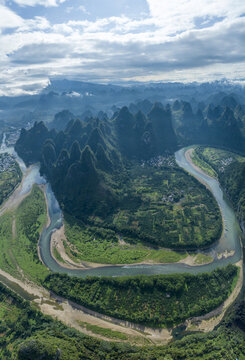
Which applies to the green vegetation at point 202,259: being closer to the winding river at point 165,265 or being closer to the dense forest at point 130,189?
the winding river at point 165,265

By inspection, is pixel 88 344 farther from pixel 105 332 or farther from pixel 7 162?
pixel 7 162

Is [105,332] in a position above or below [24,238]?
below

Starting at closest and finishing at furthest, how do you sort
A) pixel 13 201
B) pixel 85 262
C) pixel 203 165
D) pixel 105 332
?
pixel 105 332
pixel 85 262
pixel 13 201
pixel 203 165

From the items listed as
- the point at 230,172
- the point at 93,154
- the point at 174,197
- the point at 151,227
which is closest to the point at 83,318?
the point at 151,227

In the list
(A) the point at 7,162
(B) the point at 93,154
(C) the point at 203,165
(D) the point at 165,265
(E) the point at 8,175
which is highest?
(B) the point at 93,154

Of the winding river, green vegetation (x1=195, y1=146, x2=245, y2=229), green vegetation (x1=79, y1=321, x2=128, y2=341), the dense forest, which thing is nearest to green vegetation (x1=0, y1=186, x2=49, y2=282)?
the winding river

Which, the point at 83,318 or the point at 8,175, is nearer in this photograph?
the point at 83,318

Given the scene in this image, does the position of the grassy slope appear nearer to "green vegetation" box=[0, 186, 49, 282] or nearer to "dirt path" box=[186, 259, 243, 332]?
"green vegetation" box=[0, 186, 49, 282]

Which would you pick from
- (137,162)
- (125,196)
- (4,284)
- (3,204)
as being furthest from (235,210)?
(3,204)
